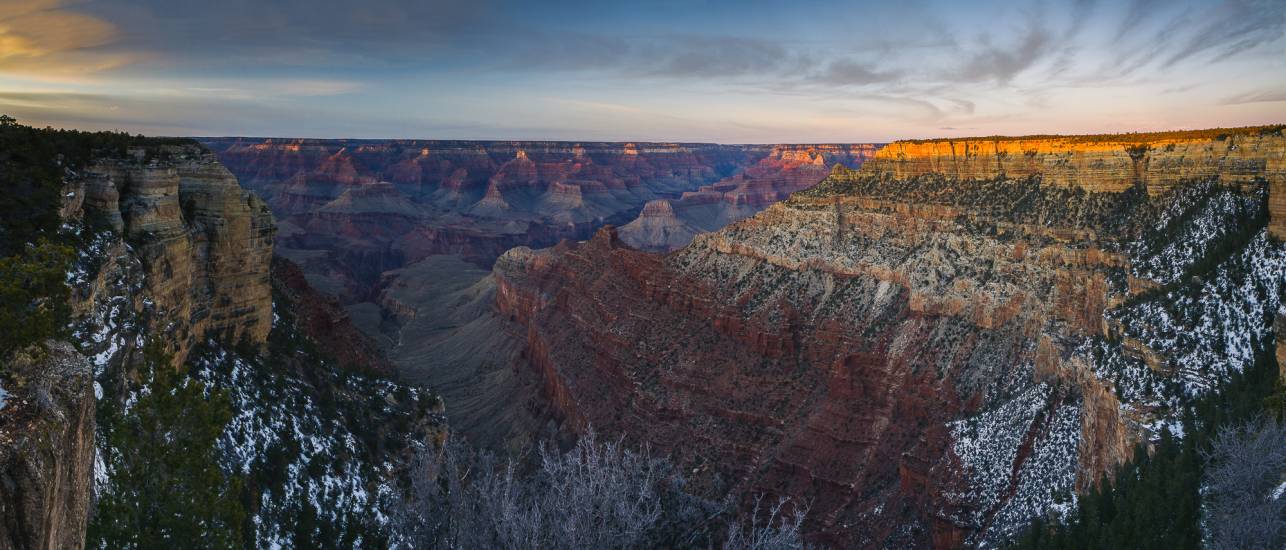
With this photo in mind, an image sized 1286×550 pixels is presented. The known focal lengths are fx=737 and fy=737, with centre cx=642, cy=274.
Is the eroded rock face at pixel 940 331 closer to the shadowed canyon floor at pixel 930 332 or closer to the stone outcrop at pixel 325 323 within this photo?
the shadowed canyon floor at pixel 930 332

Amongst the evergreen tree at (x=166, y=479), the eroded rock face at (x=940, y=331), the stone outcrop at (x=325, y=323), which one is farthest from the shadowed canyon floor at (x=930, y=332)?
the evergreen tree at (x=166, y=479)

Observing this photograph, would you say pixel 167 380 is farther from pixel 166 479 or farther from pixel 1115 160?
pixel 1115 160

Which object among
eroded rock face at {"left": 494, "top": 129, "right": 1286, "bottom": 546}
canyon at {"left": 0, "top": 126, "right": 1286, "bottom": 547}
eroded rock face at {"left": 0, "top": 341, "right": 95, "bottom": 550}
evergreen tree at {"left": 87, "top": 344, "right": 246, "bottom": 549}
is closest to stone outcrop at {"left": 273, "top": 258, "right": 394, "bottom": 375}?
canyon at {"left": 0, "top": 126, "right": 1286, "bottom": 547}

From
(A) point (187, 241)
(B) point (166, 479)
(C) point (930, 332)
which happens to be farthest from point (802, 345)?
(B) point (166, 479)

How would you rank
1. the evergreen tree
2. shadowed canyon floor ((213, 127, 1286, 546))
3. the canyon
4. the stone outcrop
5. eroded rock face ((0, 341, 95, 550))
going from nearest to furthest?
eroded rock face ((0, 341, 95, 550)), the evergreen tree, the canyon, shadowed canyon floor ((213, 127, 1286, 546)), the stone outcrop

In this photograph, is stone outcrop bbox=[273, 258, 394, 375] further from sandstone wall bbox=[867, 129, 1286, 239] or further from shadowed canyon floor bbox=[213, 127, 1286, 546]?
sandstone wall bbox=[867, 129, 1286, 239]
